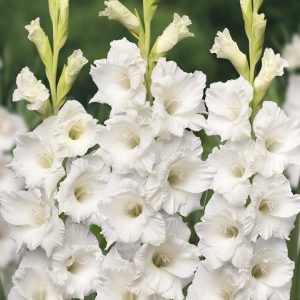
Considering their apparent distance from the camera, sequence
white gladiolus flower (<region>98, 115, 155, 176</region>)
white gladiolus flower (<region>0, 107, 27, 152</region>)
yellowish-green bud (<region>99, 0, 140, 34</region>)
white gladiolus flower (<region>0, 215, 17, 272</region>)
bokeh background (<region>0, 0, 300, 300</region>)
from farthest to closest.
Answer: bokeh background (<region>0, 0, 300, 300</region>) → white gladiolus flower (<region>0, 107, 27, 152</region>) → white gladiolus flower (<region>0, 215, 17, 272</region>) → yellowish-green bud (<region>99, 0, 140, 34</region>) → white gladiolus flower (<region>98, 115, 155, 176</region>)

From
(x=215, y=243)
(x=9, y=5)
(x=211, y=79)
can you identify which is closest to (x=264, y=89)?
(x=215, y=243)

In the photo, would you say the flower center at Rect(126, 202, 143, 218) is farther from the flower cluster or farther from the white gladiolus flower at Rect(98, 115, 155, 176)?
the flower cluster

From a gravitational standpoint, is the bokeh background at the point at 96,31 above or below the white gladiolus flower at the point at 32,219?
below

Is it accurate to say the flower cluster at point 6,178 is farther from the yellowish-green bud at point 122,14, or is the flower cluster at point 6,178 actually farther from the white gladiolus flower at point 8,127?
the yellowish-green bud at point 122,14

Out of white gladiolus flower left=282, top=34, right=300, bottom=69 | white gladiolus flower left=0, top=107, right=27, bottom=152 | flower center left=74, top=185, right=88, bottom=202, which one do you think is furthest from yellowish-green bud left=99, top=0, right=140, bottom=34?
white gladiolus flower left=282, top=34, right=300, bottom=69

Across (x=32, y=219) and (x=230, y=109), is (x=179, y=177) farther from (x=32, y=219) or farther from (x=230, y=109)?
(x=32, y=219)

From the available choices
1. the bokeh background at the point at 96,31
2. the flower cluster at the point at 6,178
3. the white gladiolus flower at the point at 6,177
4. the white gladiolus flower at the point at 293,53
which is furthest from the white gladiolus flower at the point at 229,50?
the bokeh background at the point at 96,31
